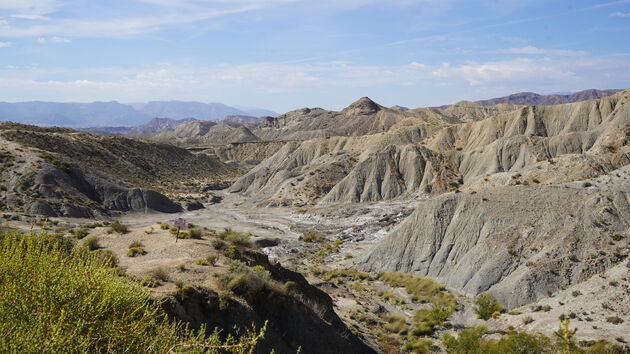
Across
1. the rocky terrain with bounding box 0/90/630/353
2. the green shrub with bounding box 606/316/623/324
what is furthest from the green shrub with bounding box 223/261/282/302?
the green shrub with bounding box 606/316/623/324

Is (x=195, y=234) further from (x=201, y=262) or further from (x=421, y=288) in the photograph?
(x=421, y=288)

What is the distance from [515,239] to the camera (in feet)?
105

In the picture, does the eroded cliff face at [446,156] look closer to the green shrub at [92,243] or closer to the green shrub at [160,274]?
the green shrub at [160,274]

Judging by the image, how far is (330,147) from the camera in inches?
3989

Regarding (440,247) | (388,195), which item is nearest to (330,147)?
(388,195)

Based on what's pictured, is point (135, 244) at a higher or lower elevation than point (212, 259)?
higher

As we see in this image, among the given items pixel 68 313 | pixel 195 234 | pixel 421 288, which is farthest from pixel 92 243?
pixel 421 288

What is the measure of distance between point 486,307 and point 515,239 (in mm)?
7279

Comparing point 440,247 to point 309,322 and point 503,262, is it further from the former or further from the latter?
point 309,322

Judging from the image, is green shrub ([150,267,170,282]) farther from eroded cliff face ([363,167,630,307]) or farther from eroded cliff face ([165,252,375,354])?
eroded cliff face ([363,167,630,307])

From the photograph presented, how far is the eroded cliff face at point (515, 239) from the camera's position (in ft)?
92.5

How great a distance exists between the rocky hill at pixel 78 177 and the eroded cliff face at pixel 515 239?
126ft

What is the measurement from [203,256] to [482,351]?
1401cm

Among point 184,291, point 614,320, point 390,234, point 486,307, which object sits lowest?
point 486,307
